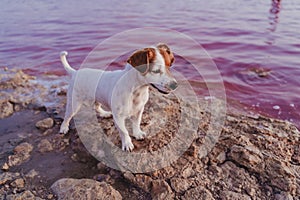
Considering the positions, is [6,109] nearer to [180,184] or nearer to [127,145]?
[127,145]

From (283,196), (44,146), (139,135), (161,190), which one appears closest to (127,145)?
(139,135)

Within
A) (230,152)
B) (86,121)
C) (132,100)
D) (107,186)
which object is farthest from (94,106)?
(230,152)

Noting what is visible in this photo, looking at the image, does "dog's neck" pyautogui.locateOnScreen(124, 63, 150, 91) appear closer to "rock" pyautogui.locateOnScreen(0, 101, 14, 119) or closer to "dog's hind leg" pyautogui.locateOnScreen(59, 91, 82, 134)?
"dog's hind leg" pyautogui.locateOnScreen(59, 91, 82, 134)

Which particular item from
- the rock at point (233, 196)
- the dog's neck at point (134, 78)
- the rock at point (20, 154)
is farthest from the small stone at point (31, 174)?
the rock at point (233, 196)

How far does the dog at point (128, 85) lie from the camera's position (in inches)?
91.6

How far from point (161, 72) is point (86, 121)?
143 cm

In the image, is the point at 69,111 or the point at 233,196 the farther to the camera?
the point at 69,111

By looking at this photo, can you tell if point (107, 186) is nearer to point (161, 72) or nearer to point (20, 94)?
point (161, 72)

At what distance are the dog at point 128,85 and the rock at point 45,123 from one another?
341mm

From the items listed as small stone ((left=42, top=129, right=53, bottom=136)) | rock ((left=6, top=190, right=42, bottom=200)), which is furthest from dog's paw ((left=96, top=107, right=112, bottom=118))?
rock ((left=6, top=190, right=42, bottom=200))

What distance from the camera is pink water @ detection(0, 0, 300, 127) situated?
5596 millimetres

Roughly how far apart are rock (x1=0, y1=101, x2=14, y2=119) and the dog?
123cm

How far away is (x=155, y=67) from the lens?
2330mm

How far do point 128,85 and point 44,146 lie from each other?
54.5 inches
